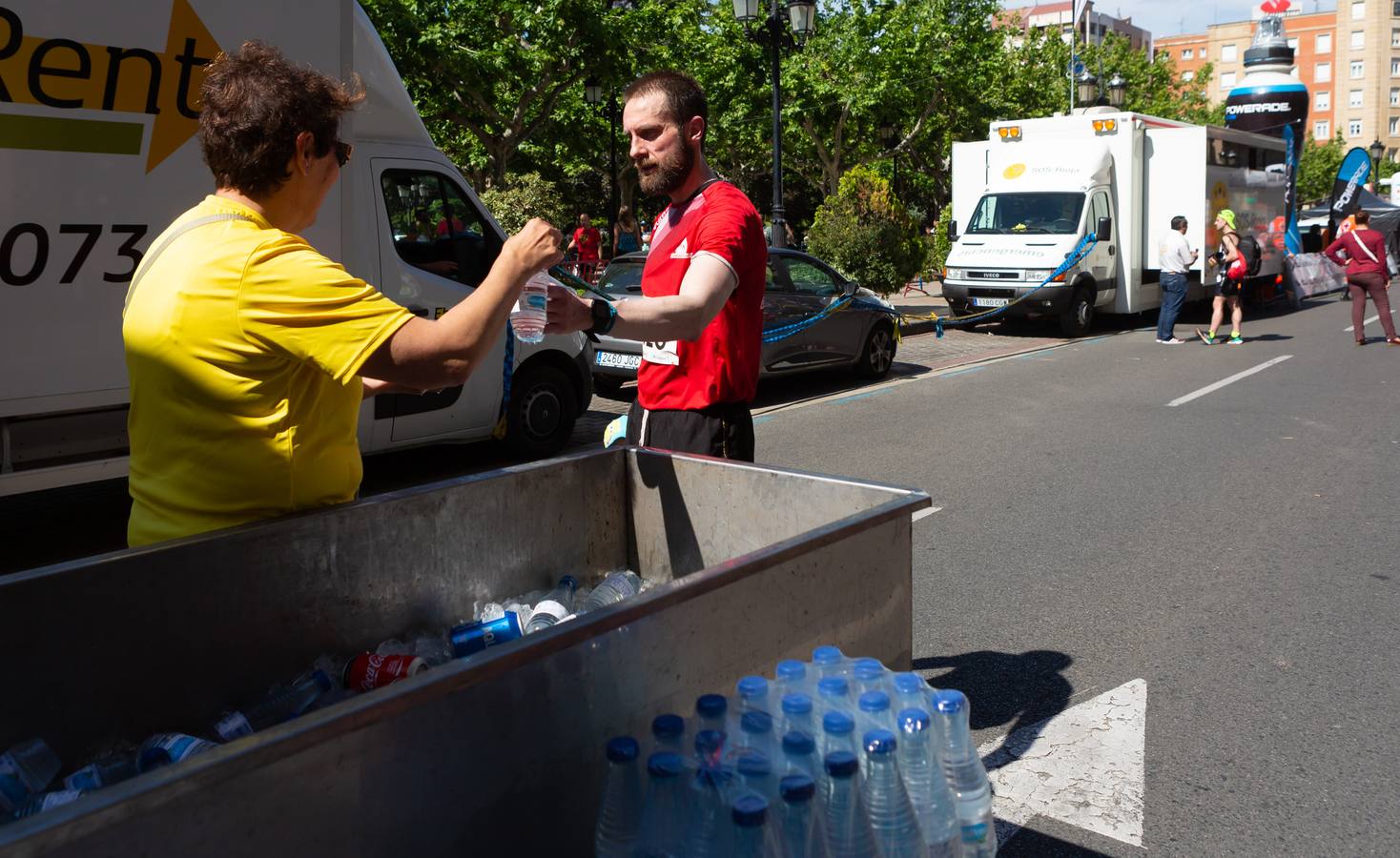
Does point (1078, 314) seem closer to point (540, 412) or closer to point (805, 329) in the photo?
point (805, 329)

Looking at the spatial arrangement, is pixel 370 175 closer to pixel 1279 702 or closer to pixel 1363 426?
pixel 1279 702

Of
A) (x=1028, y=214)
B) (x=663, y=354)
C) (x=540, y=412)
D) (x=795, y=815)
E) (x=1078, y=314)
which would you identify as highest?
(x=1028, y=214)

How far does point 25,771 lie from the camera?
2.17 meters

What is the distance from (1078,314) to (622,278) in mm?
9406

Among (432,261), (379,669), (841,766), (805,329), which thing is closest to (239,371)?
(379,669)

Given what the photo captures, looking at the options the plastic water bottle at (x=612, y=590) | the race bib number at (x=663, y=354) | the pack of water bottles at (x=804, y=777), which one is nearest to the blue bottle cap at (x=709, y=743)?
the pack of water bottles at (x=804, y=777)

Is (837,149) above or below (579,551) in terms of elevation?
above

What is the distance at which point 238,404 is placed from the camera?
226cm

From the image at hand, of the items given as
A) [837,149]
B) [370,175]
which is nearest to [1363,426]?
[370,175]

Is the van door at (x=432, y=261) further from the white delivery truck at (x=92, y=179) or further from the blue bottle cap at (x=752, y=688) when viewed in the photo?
the blue bottle cap at (x=752, y=688)

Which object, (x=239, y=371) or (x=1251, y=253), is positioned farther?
(x=1251, y=253)

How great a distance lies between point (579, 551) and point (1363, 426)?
355 inches

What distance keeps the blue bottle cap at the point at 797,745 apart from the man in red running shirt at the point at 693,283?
3.76 ft

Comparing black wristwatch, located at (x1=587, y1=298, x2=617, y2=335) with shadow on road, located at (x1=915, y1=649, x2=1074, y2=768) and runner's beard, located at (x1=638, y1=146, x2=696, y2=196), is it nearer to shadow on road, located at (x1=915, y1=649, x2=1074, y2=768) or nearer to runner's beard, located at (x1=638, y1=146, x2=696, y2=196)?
runner's beard, located at (x1=638, y1=146, x2=696, y2=196)
